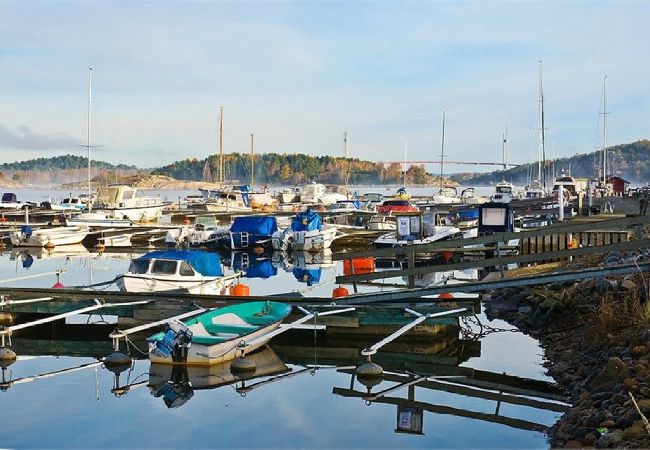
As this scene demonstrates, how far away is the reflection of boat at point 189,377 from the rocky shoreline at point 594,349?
5.89 m

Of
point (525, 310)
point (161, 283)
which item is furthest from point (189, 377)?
point (525, 310)

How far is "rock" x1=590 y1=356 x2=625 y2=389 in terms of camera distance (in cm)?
1239

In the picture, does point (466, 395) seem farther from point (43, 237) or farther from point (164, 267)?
point (43, 237)

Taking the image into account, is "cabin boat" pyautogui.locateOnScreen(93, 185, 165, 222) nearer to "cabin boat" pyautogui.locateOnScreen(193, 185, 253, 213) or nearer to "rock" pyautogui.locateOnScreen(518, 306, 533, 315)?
"cabin boat" pyautogui.locateOnScreen(193, 185, 253, 213)

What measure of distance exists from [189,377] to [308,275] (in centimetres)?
1965

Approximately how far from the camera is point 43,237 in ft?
153

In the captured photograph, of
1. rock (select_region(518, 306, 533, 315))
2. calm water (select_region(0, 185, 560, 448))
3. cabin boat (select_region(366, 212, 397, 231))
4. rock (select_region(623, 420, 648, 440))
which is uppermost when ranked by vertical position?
cabin boat (select_region(366, 212, 397, 231))

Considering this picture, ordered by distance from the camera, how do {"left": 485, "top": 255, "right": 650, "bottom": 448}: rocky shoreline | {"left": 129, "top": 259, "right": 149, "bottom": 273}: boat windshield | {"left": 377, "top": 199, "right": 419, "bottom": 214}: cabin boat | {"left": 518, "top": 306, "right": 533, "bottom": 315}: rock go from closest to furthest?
{"left": 485, "top": 255, "right": 650, "bottom": 448}: rocky shoreline, {"left": 518, "top": 306, "right": 533, "bottom": 315}: rock, {"left": 129, "top": 259, "right": 149, "bottom": 273}: boat windshield, {"left": 377, "top": 199, "right": 419, "bottom": 214}: cabin boat

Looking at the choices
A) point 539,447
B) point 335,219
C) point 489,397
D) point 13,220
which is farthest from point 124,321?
point 13,220

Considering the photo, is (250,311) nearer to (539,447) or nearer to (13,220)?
(539,447)

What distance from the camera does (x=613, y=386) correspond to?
1230 cm

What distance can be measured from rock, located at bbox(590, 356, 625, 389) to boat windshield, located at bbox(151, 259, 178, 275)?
44.6ft

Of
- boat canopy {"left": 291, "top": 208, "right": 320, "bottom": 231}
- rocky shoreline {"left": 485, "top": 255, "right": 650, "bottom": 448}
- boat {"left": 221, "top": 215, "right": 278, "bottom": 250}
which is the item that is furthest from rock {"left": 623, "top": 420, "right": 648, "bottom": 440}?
boat {"left": 221, "top": 215, "right": 278, "bottom": 250}

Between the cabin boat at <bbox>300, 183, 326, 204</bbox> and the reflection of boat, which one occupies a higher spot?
the cabin boat at <bbox>300, 183, 326, 204</bbox>
